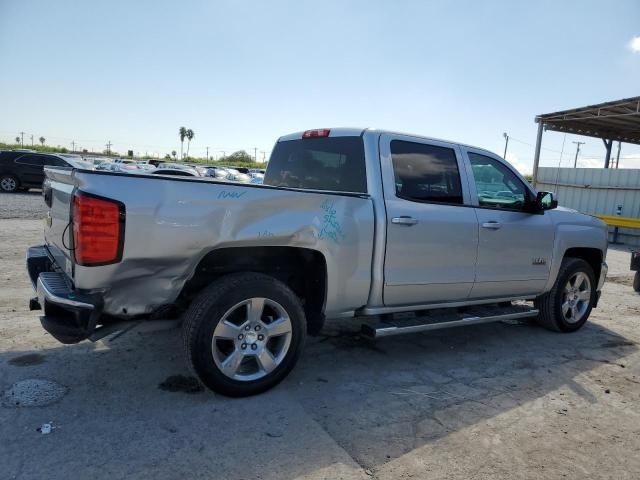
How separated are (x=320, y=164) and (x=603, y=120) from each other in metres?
18.9

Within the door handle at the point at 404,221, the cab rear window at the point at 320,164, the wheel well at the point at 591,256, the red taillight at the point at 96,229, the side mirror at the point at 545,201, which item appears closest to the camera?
the red taillight at the point at 96,229

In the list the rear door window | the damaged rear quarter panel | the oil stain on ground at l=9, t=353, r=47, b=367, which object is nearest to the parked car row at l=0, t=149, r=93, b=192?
the oil stain on ground at l=9, t=353, r=47, b=367

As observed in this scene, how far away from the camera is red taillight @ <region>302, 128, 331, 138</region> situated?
14.8ft

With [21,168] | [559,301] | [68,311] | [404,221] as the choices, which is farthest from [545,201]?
[21,168]

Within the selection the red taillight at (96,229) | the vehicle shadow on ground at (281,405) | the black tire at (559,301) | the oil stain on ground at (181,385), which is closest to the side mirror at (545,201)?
the black tire at (559,301)

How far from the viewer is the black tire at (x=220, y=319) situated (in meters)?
3.27

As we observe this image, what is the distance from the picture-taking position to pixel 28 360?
388 cm

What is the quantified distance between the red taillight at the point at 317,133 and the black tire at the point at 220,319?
162 cm

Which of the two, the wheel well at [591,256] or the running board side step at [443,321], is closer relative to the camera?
the running board side step at [443,321]

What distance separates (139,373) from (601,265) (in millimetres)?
5146

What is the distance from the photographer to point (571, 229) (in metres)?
5.45

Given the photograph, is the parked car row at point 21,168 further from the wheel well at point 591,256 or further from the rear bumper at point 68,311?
the wheel well at point 591,256

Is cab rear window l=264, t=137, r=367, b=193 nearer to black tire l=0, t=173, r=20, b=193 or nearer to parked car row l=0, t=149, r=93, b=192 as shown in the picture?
parked car row l=0, t=149, r=93, b=192

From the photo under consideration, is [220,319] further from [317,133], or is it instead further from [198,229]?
[317,133]
